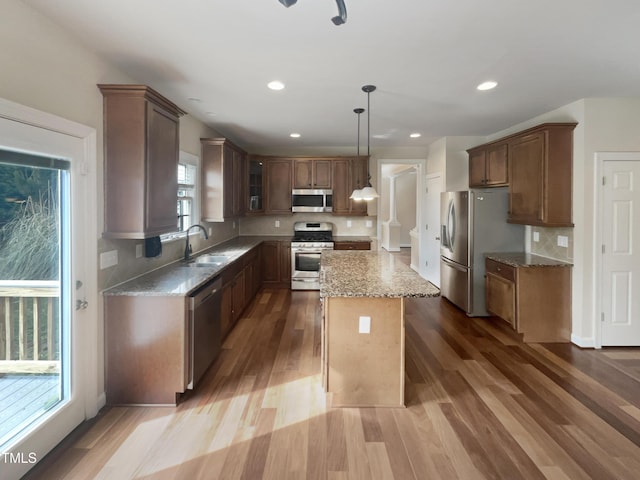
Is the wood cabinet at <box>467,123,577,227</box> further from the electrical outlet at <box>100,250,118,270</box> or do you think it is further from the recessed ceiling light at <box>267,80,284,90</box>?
the electrical outlet at <box>100,250,118,270</box>

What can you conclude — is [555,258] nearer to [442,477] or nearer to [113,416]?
[442,477]

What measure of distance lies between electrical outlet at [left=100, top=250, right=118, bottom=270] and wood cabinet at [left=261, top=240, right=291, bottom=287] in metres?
3.35

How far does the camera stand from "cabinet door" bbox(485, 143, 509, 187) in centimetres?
421

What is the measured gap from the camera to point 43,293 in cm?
204

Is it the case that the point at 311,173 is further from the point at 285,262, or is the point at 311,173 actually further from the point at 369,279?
the point at 369,279

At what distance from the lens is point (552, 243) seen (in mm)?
3947

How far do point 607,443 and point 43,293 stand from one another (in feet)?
11.5

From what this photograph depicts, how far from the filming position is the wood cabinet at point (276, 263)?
19.4 feet

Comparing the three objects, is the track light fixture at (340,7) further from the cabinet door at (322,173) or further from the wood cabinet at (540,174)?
the cabinet door at (322,173)

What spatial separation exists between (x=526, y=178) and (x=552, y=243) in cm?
82

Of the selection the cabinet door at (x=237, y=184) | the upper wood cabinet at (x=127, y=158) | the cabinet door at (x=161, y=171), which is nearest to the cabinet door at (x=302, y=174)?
the cabinet door at (x=237, y=184)

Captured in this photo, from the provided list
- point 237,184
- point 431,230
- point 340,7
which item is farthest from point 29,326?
point 431,230

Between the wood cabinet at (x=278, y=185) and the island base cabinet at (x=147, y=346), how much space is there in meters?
3.81

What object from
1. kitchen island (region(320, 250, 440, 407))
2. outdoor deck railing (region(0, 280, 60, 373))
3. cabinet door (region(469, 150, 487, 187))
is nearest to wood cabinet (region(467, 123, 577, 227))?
cabinet door (region(469, 150, 487, 187))
